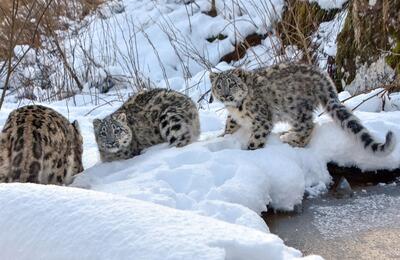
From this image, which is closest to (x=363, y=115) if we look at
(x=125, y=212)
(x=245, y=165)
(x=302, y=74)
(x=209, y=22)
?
(x=302, y=74)

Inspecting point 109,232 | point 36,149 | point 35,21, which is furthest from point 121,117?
point 35,21

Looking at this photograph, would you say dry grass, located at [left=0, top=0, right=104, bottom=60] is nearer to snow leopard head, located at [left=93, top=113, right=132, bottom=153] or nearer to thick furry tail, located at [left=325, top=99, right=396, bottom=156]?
snow leopard head, located at [left=93, top=113, right=132, bottom=153]

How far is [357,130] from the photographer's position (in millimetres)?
6344

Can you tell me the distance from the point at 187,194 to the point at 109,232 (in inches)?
83.9

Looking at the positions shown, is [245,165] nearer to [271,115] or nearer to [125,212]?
[271,115]

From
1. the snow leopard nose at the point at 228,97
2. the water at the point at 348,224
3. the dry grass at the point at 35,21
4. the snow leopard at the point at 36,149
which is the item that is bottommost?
the water at the point at 348,224

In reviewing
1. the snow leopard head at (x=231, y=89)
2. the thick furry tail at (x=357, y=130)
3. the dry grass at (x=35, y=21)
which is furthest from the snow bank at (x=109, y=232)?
the dry grass at (x=35, y=21)

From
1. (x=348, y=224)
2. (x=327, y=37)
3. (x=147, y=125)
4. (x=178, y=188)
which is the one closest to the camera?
(x=348, y=224)

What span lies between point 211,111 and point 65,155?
2860 millimetres

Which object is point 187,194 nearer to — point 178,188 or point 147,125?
point 178,188

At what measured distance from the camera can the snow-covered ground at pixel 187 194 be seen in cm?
330

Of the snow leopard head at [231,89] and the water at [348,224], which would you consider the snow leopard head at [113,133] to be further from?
the water at [348,224]

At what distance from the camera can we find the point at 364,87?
31.0 feet

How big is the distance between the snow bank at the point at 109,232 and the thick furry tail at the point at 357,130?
279 cm
